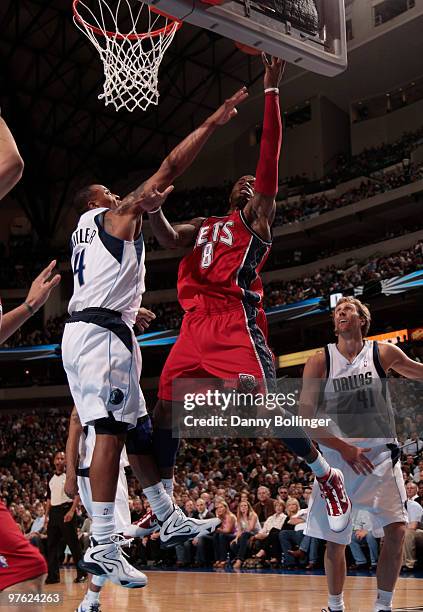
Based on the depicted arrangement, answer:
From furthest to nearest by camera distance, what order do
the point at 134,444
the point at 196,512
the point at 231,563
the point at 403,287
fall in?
1. the point at 403,287
2. the point at 196,512
3. the point at 231,563
4. the point at 134,444

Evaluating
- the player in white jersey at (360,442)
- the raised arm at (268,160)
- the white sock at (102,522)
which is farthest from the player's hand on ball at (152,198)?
the player in white jersey at (360,442)

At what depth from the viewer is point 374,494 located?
18.0 ft

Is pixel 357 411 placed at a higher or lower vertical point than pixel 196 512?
higher

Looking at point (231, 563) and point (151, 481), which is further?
point (231, 563)

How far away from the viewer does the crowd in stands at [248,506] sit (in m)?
11.7

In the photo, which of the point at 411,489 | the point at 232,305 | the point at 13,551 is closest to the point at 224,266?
the point at 232,305

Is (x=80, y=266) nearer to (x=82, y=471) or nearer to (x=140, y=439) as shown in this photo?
(x=140, y=439)

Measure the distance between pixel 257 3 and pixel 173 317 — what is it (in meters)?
24.8

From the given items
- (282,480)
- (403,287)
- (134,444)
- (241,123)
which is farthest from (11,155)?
(241,123)

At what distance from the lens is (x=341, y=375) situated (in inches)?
226

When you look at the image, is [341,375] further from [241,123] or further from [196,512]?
[241,123]

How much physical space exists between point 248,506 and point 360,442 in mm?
7387

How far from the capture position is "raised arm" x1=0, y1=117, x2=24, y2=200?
2.44m

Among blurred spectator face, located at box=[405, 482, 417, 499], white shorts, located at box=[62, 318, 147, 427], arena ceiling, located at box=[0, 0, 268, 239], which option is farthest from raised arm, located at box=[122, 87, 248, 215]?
arena ceiling, located at box=[0, 0, 268, 239]
